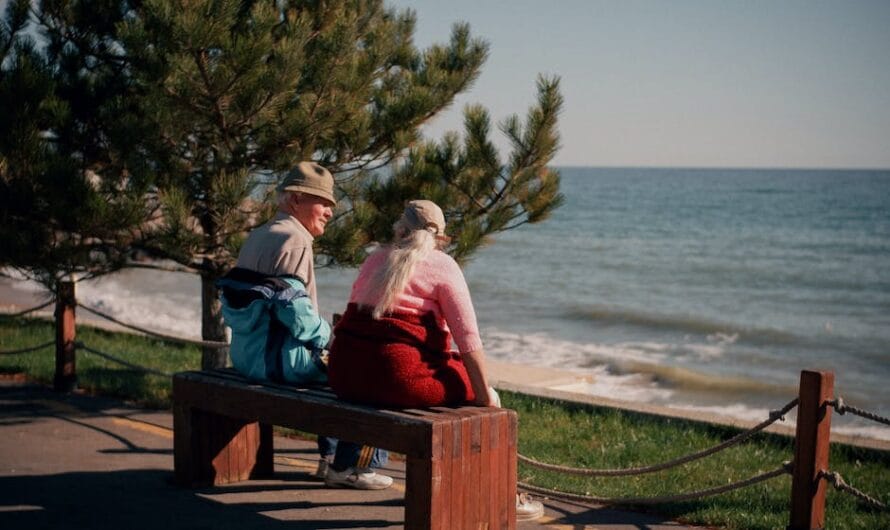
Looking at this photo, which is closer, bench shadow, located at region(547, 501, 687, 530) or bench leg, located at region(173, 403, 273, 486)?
bench shadow, located at region(547, 501, 687, 530)

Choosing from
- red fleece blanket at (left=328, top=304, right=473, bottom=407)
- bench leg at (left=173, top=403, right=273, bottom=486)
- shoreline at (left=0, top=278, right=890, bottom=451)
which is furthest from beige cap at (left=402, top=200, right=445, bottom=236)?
shoreline at (left=0, top=278, right=890, bottom=451)

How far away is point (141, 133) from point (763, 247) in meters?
37.0

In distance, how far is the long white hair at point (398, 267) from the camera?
13.9ft

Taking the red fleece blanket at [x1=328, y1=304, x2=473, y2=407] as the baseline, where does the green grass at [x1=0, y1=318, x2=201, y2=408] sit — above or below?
below

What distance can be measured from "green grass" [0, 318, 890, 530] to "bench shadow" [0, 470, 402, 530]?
174cm

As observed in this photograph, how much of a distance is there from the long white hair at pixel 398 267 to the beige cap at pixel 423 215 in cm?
2

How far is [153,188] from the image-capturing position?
6727 mm

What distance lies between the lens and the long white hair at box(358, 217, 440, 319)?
4246 mm

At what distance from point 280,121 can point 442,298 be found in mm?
2958

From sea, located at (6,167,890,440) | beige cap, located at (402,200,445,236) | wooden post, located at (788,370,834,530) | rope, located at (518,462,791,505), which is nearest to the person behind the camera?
beige cap, located at (402,200,445,236)

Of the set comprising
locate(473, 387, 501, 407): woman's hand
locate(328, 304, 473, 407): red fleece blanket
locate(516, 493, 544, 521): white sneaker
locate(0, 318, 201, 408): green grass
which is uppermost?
locate(328, 304, 473, 407): red fleece blanket

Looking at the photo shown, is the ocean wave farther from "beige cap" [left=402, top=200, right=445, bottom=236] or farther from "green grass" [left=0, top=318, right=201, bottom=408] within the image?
"beige cap" [left=402, top=200, right=445, bottom=236]

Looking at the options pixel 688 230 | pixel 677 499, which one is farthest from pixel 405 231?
pixel 688 230

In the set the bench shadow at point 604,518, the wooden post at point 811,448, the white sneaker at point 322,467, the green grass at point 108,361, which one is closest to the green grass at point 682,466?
the bench shadow at point 604,518
